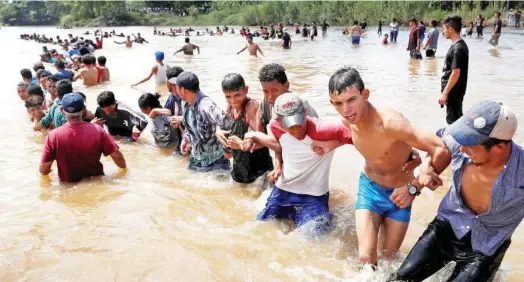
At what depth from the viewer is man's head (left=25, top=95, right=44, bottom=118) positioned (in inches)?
280

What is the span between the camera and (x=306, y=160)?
3.40m

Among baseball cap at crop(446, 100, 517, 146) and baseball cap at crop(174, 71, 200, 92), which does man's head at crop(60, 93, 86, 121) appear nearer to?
baseball cap at crop(174, 71, 200, 92)

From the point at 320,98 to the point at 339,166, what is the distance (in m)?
4.32

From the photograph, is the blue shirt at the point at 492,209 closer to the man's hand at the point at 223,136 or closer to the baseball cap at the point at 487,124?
the baseball cap at the point at 487,124

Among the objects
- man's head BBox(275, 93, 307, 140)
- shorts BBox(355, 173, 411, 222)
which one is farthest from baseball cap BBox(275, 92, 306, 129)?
shorts BBox(355, 173, 411, 222)

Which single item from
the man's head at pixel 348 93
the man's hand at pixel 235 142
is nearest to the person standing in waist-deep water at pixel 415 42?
the man's hand at pixel 235 142

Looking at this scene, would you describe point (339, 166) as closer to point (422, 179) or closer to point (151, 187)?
point (151, 187)

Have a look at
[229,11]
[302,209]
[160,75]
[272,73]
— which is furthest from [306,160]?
[229,11]

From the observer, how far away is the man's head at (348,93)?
2.69 meters

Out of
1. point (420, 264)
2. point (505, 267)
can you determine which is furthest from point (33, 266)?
point (505, 267)

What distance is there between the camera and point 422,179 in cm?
245

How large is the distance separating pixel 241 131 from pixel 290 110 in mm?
1156

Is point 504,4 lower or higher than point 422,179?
higher

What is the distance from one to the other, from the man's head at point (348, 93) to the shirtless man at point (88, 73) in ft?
33.5
